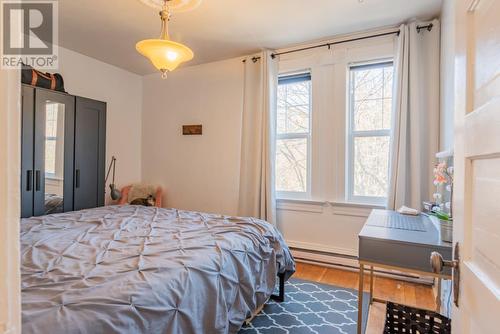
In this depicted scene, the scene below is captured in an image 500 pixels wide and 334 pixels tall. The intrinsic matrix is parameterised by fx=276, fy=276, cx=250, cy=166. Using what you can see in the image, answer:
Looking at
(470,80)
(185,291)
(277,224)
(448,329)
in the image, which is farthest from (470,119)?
(277,224)

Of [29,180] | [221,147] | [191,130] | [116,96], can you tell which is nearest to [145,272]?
[29,180]

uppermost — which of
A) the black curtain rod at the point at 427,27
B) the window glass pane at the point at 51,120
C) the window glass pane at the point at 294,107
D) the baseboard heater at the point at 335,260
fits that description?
the black curtain rod at the point at 427,27

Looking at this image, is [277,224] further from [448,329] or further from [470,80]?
[470,80]

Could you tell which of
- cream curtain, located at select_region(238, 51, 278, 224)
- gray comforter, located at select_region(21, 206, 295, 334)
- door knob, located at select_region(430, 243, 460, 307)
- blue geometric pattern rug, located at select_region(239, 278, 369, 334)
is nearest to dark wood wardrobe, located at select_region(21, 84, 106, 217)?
gray comforter, located at select_region(21, 206, 295, 334)

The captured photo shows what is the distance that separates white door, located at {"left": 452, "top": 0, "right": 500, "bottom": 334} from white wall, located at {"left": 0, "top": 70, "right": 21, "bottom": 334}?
81 centimetres

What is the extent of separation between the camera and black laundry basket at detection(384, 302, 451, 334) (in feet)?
5.15

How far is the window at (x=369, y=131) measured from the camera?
3.06 meters

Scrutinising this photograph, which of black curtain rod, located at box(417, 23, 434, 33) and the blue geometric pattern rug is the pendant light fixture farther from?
black curtain rod, located at box(417, 23, 434, 33)

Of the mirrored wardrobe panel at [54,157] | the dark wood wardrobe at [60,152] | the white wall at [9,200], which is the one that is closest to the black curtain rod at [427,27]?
the white wall at [9,200]

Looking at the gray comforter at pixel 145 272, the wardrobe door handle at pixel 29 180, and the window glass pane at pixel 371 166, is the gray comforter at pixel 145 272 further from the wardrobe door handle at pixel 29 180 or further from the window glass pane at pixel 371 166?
the window glass pane at pixel 371 166

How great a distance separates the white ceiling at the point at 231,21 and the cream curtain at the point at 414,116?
0.27 meters

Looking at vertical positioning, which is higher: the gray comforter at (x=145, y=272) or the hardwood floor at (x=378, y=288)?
the gray comforter at (x=145, y=272)

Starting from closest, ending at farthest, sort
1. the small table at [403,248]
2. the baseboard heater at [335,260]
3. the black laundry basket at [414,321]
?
the small table at [403,248], the black laundry basket at [414,321], the baseboard heater at [335,260]

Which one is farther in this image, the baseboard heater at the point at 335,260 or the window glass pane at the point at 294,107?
the window glass pane at the point at 294,107
